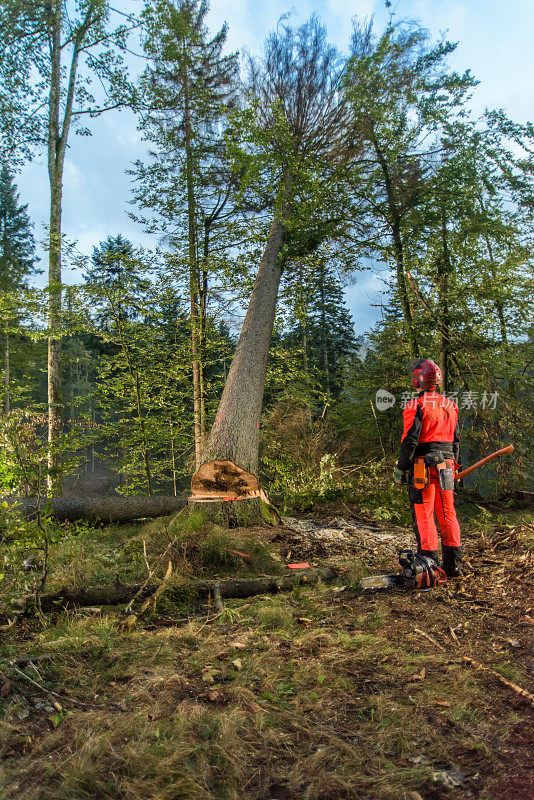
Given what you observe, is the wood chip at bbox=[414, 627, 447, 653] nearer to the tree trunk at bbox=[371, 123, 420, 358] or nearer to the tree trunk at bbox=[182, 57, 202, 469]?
the tree trunk at bbox=[371, 123, 420, 358]

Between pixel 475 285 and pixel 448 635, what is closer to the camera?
pixel 448 635

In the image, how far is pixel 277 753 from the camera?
83.1 inches

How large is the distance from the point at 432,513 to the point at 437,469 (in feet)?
1.59

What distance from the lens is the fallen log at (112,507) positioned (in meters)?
7.82

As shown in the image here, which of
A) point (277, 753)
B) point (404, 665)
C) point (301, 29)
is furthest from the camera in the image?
point (301, 29)

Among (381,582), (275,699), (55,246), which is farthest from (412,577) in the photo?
(55,246)

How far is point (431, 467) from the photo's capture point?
5082 mm

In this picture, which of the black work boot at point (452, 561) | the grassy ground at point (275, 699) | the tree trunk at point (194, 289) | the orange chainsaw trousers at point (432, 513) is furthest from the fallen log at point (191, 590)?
the tree trunk at point (194, 289)

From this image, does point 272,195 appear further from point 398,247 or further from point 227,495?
point 227,495

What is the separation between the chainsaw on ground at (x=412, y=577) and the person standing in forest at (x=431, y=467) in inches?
9.3

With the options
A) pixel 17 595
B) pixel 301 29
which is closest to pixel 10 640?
pixel 17 595

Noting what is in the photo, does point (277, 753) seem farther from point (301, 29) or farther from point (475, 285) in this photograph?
point (301, 29)

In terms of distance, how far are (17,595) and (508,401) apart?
992 cm

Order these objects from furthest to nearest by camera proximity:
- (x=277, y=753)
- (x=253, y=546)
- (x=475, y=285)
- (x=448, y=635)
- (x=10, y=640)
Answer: (x=475, y=285) < (x=253, y=546) < (x=448, y=635) < (x=10, y=640) < (x=277, y=753)
